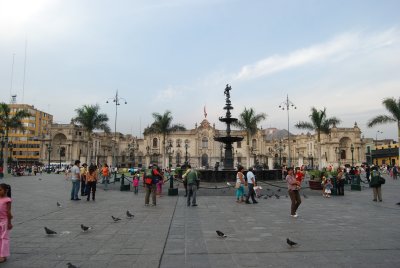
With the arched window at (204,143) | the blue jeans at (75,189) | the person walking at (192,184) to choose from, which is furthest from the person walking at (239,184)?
the arched window at (204,143)

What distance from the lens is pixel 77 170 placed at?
1326cm

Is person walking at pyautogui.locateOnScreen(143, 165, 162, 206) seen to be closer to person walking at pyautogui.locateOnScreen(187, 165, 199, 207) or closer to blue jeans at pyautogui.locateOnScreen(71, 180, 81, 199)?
person walking at pyautogui.locateOnScreen(187, 165, 199, 207)

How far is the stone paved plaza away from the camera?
4977 mm

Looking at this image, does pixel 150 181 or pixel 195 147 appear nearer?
pixel 150 181

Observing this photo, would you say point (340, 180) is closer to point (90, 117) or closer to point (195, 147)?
point (90, 117)

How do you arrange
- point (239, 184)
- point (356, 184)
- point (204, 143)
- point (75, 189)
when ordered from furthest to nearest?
point (204, 143), point (356, 184), point (75, 189), point (239, 184)

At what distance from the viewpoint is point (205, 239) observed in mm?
6371

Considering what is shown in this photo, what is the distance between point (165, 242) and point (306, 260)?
8.69ft

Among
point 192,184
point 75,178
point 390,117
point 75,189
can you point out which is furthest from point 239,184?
point 390,117

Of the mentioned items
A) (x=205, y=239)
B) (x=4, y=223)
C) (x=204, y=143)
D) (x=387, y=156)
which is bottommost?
(x=205, y=239)

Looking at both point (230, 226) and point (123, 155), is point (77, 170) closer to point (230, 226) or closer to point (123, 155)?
point (230, 226)

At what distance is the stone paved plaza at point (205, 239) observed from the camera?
498 centimetres

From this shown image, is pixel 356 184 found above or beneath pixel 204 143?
beneath

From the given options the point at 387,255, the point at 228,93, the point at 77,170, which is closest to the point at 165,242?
the point at 387,255
